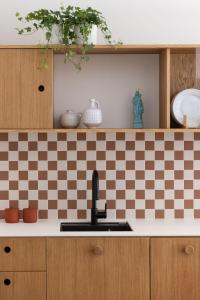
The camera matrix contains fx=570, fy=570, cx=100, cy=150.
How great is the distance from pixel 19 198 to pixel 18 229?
1.31 feet

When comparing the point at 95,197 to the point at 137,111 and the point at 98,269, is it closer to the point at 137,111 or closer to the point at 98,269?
the point at 98,269

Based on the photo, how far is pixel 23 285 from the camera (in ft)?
10.4

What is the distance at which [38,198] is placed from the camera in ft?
12.2

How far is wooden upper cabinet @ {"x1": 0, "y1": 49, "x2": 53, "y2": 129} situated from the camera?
341 centimetres

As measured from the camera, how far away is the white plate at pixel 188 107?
3.52 metres

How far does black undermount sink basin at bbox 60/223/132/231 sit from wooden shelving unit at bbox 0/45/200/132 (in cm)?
60

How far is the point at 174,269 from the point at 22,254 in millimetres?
856

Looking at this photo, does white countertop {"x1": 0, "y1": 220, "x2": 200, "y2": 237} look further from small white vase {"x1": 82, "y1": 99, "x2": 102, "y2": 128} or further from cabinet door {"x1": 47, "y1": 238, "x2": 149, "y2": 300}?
small white vase {"x1": 82, "y1": 99, "x2": 102, "y2": 128}

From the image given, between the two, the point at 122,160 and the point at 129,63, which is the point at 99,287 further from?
the point at 129,63

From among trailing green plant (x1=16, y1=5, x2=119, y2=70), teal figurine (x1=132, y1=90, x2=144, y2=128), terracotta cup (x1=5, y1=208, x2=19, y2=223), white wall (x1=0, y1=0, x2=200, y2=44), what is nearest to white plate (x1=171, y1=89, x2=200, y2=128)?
teal figurine (x1=132, y1=90, x2=144, y2=128)

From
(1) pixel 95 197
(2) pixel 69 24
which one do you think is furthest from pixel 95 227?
(2) pixel 69 24

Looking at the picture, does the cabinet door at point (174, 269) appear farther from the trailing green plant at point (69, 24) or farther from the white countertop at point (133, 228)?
the trailing green plant at point (69, 24)

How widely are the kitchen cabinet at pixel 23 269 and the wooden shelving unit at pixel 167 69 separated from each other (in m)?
0.69

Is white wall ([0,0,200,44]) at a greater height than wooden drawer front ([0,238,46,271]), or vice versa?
white wall ([0,0,200,44])
